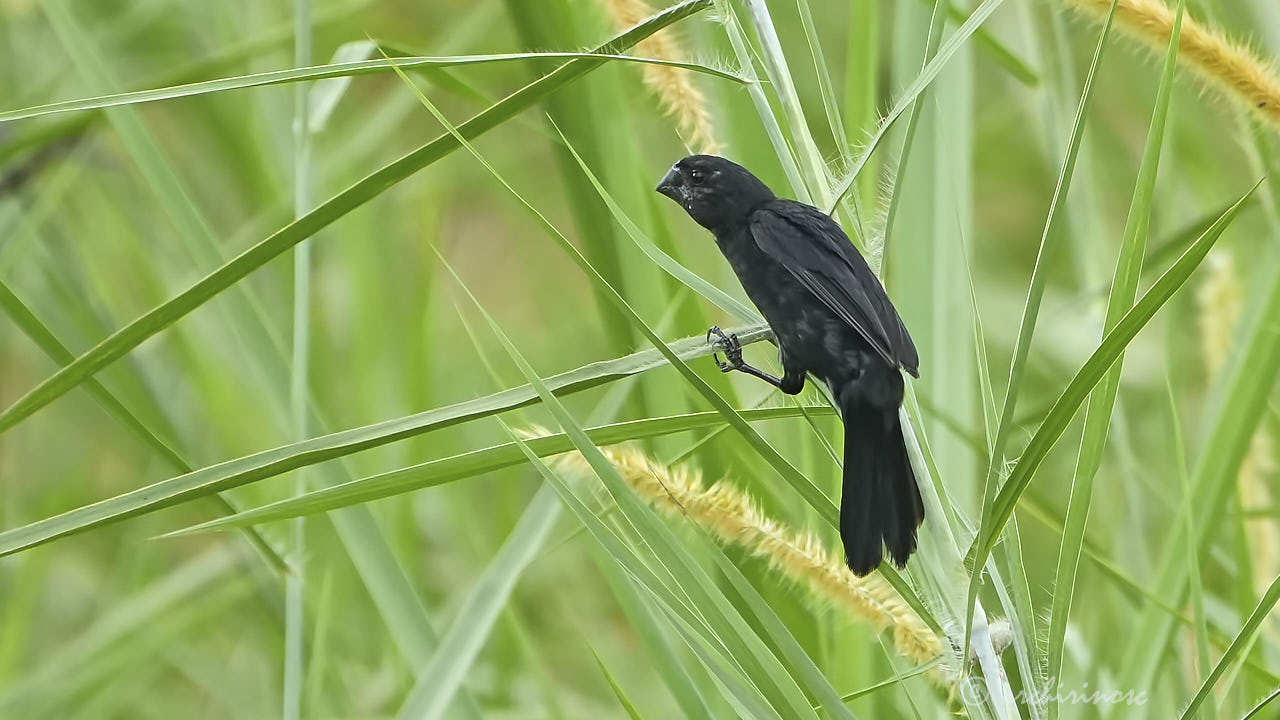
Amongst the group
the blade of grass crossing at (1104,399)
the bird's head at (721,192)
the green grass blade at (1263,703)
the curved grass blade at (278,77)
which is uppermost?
the curved grass blade at (278,77)

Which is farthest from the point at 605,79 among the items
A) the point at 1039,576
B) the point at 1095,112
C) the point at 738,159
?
the point at 1095,112

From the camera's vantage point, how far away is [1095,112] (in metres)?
3.15

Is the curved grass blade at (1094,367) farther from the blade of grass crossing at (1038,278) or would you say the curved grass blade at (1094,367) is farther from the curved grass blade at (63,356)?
the curved grass blade at (63,356)

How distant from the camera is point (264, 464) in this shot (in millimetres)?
869

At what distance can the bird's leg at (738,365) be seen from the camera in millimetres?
1160

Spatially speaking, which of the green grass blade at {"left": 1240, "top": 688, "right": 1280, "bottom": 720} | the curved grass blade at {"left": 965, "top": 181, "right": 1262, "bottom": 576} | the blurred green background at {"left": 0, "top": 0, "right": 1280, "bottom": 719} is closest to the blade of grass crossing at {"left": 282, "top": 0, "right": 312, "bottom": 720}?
the blurred green background at {"left": 0, "top": 0, "right": 1280, "bottom": 719}

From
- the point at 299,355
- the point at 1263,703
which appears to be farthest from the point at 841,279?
the point at 299,355

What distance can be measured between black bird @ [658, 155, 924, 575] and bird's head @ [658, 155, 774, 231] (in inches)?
0.8

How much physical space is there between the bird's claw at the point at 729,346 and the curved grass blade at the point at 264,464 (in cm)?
19

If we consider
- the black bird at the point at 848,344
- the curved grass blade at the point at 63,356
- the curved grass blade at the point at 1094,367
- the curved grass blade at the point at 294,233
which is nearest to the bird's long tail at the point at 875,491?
the black bird at the point at 848,344

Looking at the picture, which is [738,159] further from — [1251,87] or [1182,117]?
[1182,117]

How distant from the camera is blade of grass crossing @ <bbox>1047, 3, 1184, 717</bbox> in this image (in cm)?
87

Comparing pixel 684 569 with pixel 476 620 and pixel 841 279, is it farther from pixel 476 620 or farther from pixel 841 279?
pixel 476 620

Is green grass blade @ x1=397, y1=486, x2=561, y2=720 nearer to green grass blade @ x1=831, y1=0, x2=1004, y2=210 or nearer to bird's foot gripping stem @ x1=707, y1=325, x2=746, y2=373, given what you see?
bird's foot gripping stem @ x1=707, y1=325, x2=746, y2=373
